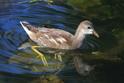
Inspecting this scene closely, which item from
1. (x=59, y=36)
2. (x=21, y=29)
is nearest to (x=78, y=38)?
(x=59, y=36)

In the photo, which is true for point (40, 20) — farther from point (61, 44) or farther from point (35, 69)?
point (35, 69)

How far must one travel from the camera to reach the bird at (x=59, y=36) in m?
13.5

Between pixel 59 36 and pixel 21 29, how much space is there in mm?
1306

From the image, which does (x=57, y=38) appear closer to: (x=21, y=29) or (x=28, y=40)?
(x=28, y=40)

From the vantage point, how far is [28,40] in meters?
13.9

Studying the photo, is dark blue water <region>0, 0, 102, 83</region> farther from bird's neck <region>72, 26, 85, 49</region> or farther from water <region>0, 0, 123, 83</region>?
bird's neck <region>72, 26, 85, 49</region>

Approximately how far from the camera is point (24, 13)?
49.8 feet

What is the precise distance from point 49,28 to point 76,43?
0.91 m

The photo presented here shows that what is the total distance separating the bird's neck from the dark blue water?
244 millimetres

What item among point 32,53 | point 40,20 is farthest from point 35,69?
point 40,20

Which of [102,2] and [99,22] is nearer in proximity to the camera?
[99,22]

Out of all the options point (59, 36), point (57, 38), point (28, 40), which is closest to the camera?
point (59, 36)

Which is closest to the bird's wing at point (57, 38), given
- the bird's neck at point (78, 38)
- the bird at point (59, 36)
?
the bird at point (59, 36)

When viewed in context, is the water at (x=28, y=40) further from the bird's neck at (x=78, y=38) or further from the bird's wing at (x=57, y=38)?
the bird's wing at (x=57, y=38)
